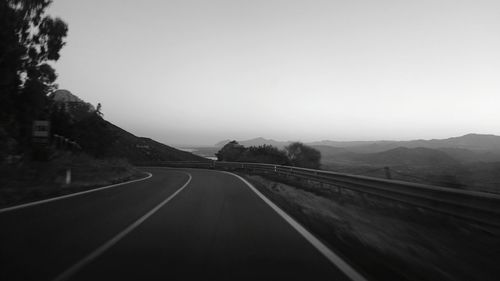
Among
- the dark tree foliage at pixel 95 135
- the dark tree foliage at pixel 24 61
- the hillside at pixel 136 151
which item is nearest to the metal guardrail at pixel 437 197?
the dark tree foliage at pixel 24 61

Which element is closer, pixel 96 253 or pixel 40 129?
pixel 96 253

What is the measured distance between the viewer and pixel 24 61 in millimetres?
25812

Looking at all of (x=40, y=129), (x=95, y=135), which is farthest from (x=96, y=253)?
(x=95, y=135)

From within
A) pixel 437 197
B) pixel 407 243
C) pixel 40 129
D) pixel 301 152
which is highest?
pixel 301 152

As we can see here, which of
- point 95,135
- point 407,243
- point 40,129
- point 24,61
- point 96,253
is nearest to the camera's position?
point 96,253

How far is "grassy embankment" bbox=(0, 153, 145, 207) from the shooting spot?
473 inches

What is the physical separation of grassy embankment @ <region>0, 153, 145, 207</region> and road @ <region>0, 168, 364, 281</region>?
123 inches

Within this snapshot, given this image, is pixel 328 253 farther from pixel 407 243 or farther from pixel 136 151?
pixel 136 151

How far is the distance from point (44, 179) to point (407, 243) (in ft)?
49.6

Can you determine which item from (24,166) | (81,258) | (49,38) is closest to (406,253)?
(81,258)

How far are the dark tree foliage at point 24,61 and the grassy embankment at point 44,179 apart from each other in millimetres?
A: 5421

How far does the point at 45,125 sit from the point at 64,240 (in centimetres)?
1492

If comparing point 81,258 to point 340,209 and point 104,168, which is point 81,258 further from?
point 104,168

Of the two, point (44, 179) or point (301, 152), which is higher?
point (301, 152)
